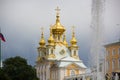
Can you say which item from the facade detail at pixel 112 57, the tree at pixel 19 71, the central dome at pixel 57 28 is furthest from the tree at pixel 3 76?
the central dome at pixel 57 28

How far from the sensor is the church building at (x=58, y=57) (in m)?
105

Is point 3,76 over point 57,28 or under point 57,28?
under

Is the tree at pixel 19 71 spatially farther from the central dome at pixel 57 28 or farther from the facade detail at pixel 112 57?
the central dome at pixel 57 28

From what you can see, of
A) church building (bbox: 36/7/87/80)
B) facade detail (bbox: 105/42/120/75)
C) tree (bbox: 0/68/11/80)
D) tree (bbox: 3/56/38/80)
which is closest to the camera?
tree (bbox: 0/68/11/80)

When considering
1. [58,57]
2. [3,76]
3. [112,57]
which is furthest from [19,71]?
[58,57]

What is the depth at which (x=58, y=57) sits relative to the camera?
108 metres

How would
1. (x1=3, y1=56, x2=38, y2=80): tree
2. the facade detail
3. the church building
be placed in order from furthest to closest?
the church building → the facade detail → (x1=3, y1=56, x2=38, y2=80): tree

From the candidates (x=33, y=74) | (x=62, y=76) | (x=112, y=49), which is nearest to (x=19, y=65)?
(x=33, y=74)

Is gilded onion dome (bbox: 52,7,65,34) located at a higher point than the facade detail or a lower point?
higher

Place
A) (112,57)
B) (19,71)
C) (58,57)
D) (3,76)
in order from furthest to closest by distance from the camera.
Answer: (58,57) < (112,57) < (19,71) < (3,76)

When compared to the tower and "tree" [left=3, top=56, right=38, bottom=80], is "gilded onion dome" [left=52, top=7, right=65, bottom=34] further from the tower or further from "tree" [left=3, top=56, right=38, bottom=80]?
"tree" [left=3, top=56, right=38, bottom=80]

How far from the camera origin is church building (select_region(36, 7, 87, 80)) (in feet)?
343

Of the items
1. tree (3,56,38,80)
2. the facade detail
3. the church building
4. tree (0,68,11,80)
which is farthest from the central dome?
tree (0,68,11,80)

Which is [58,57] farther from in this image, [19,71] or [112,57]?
[19,71]
